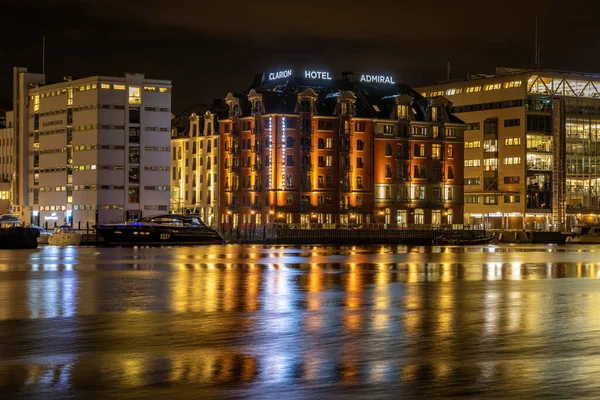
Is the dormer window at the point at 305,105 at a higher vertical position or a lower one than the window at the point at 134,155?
higher

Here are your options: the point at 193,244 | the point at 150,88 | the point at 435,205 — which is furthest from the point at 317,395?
the point at 150,88

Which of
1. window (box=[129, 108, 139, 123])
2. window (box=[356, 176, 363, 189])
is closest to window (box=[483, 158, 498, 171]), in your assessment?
window (box=[356, 176, 363, 189])

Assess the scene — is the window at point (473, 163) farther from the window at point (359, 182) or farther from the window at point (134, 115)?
the window at point (134, 115)

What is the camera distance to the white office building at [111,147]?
548 ft

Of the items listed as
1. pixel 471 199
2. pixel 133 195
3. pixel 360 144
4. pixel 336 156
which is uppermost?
pixel 360 144

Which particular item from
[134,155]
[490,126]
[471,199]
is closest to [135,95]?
[134,155]

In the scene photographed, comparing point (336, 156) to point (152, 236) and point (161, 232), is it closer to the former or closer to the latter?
point (161, 232)

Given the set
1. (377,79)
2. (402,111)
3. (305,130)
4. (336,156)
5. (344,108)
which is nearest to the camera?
(305,130)

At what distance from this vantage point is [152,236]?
367 ft

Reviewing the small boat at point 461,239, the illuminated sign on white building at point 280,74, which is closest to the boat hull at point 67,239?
the small boat at point 461,239

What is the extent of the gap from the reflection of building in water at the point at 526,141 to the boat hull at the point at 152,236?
83233 mm

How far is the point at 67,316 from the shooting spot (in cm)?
2966

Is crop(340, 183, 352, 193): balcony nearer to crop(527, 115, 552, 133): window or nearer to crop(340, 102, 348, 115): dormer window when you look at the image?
crop(340, 102, 348, 115): dormer window

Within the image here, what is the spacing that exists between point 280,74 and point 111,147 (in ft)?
106
